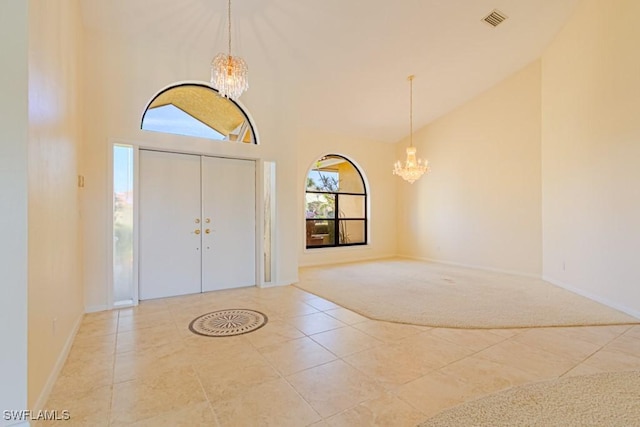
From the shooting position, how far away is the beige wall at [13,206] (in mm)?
1656

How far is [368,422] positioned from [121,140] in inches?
163

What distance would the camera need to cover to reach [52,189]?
231cm

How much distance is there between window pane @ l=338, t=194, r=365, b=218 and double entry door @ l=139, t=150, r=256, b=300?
10.7 ft

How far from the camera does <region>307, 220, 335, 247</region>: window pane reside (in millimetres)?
7266

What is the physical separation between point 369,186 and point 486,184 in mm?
2795

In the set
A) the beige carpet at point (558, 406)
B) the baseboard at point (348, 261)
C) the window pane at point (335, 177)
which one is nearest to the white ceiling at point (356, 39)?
the window pane at point (335, 177)

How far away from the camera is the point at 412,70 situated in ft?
17.8

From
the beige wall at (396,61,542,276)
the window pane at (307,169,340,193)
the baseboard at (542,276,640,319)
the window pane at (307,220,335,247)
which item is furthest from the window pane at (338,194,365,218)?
the baseboard at (542,276,640,319)

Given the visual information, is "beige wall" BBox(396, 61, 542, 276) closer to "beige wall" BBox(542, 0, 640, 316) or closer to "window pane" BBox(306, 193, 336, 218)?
"beige wall" BBox(542, 0, 640, 316)

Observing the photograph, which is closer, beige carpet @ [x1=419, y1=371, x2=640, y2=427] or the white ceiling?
beige carpet @ [x1=419, y1=371, x2=640, y2=427]

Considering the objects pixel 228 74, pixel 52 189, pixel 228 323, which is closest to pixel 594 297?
pixel 228 323

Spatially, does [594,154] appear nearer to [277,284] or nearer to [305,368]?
[305,368]

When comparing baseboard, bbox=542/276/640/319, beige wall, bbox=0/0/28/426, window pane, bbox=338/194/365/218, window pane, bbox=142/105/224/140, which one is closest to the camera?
beige wall, bbox=0/0/28/426

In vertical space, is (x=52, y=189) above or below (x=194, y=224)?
above
